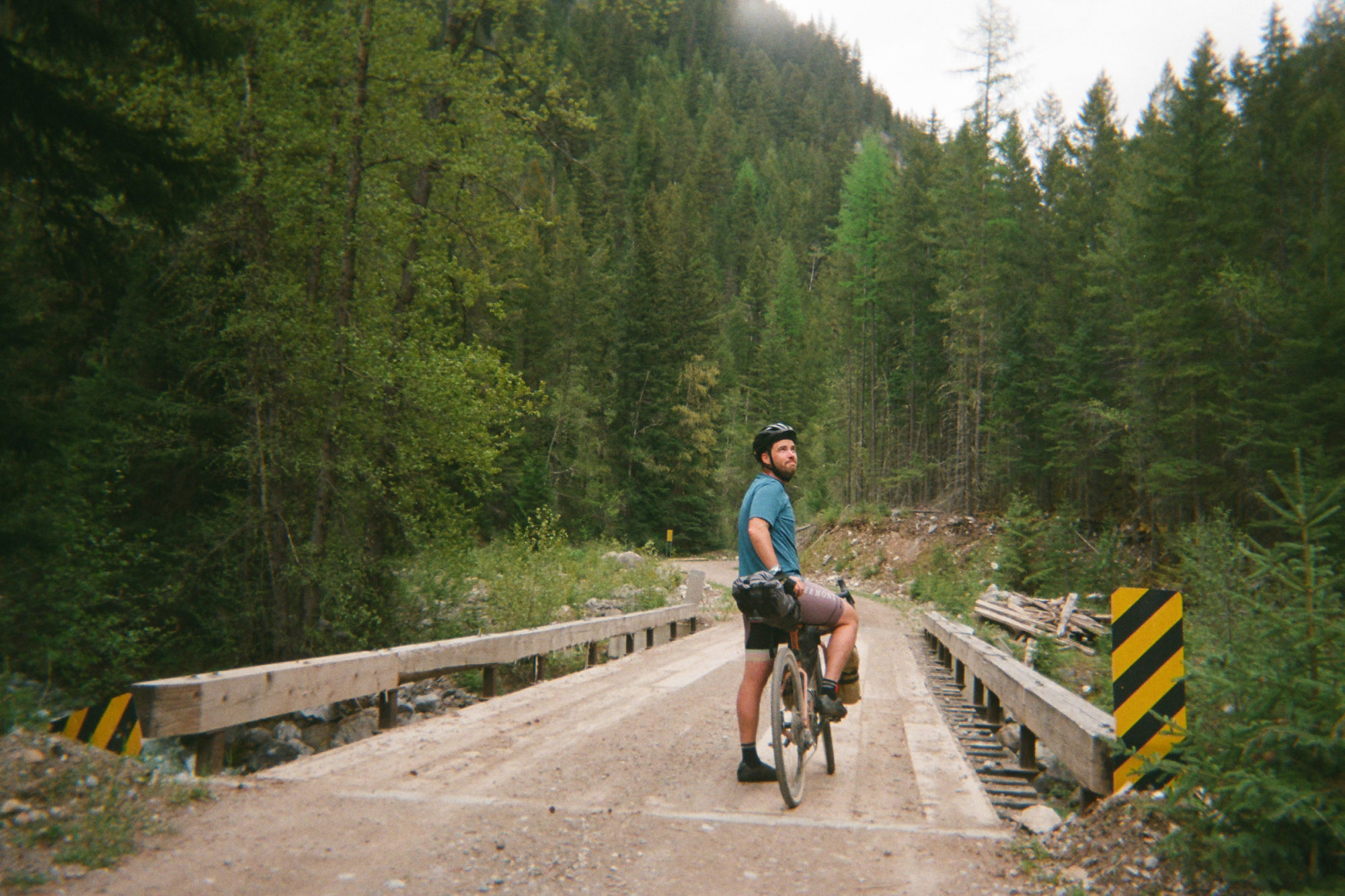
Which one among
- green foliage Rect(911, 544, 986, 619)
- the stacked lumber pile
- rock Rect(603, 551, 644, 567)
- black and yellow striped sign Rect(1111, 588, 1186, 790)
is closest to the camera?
black and yellow striped sign Rect(1111, 588, 1186, 790)

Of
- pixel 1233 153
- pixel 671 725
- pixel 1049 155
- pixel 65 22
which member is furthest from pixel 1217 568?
pixel 1049 155

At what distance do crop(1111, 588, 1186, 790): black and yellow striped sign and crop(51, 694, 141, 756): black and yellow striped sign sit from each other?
555cm

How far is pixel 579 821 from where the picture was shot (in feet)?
13.4

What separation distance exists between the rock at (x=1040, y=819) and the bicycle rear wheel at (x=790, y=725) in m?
1.20

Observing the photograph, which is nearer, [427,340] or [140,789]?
[140,789]

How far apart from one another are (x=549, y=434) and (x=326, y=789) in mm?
34690

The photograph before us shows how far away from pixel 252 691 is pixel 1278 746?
17.5 feet

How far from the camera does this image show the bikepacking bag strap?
4402mm

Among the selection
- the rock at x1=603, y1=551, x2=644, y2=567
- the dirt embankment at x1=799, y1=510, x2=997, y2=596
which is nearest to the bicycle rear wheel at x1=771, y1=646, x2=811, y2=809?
the rock at x1=603, y1=551, x2=644, y2=567

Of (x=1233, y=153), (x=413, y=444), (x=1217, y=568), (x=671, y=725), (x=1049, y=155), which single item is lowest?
(x=671, y=725)

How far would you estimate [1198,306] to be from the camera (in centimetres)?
2180

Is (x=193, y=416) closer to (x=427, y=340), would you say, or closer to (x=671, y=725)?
(x=427, y=340)

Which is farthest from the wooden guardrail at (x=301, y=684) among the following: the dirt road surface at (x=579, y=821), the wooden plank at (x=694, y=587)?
the wooden plank at (x=694, y=587)

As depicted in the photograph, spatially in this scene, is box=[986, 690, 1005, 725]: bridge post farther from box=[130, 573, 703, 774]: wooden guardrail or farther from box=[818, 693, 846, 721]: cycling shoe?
box=[130, 573, 703, 774]: wooden guardrail
